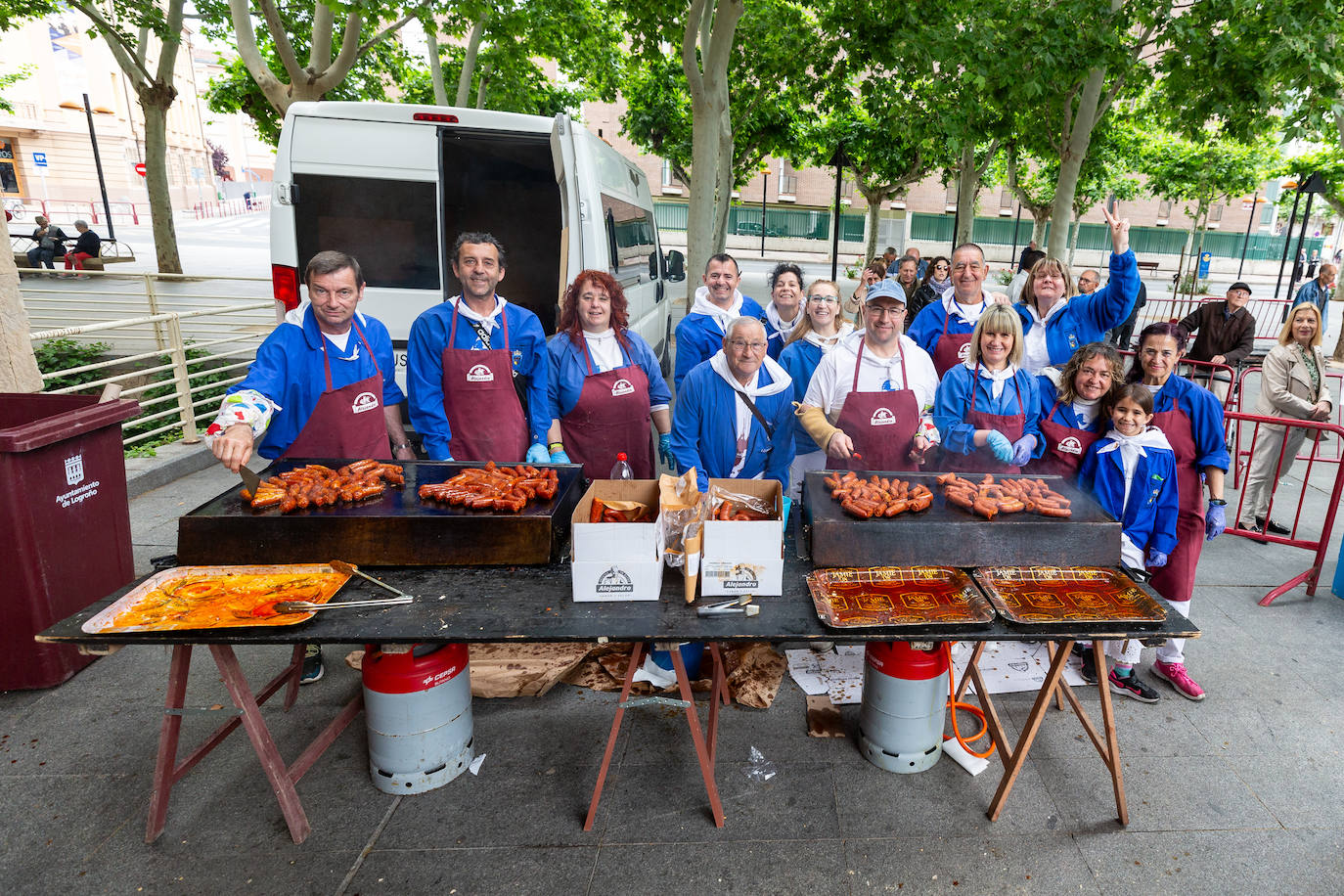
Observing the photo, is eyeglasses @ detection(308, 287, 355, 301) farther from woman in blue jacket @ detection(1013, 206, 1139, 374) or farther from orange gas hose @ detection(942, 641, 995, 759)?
woman in blue jacket @ detection(1013, 206, 1139, 374)

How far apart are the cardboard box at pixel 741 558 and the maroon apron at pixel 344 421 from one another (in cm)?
195

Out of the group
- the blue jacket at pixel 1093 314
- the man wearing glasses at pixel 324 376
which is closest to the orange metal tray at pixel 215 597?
the man wearing glasses at pixel 324 376

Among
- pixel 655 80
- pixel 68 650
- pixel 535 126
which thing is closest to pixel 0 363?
pixel 68 650

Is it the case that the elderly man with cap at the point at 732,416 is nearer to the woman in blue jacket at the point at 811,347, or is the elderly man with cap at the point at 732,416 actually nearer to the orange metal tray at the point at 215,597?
the woman in blue jacket at the point at 811,347

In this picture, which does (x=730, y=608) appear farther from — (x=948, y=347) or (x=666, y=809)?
(x=948, y=347)

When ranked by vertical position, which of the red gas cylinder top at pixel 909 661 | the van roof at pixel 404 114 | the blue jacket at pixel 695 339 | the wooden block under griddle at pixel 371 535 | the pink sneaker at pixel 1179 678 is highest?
the van roof at pixel 404 114

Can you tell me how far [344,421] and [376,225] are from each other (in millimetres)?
2917

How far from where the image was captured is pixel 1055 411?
3916 mm

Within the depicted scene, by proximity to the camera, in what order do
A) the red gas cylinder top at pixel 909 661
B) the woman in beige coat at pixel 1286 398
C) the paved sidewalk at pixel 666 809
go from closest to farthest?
the paved sidewalk at pixel 666 809
the red gas cylinder top at pixel 909 661
the woman in beige coat at pixel 1286 398

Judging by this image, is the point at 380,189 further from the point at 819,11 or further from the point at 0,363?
the point at 819,11

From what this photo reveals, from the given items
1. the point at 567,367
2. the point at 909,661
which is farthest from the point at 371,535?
the point at 909,661

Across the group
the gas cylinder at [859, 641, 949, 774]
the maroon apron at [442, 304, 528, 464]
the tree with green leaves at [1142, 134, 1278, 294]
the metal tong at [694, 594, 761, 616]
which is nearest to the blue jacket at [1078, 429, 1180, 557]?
the gas cylinder at [859, 641, 949, 774]

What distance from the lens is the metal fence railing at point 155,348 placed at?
6.87 m

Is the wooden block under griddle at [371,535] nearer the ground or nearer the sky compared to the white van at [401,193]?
nearer the ground
